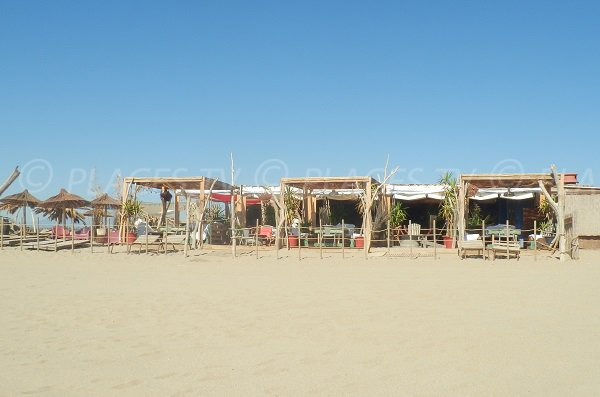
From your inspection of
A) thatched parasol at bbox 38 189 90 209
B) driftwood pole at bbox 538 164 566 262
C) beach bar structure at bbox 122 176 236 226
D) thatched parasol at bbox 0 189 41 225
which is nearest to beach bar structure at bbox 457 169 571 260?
driftwood pole at bbox 538 164 566 262

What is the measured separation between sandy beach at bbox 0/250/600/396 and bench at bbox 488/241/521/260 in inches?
111

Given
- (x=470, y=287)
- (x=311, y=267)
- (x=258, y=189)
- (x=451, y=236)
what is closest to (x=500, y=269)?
(x=470, y=287)

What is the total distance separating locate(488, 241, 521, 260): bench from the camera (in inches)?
530

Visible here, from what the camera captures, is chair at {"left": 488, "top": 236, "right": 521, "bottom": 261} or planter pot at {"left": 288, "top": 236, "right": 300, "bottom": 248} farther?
planter pot at {"left": 288, "top": 236, "right": 300, "bottom": 248}

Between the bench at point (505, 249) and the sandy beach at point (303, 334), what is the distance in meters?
2.81

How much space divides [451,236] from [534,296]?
945cm

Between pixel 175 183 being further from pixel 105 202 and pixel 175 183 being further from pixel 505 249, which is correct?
pixel 505 249

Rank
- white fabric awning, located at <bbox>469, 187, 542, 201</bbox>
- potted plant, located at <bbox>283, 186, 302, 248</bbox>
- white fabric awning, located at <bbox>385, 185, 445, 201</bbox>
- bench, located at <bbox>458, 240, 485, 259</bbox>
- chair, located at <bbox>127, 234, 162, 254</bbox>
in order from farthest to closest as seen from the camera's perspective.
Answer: white fabric awning, located at <bbox>385, 185, 445, 201</bbox>, white fabric awning, located at <bbox>469, 187, 542, 201</bbox>, potted plant, located at <bbox>283, 186, 302, 248</bbox>, chair, located at <bbox>127, 234, 162, 254</bbox>, bench, located at <bbox>458, 240, 485, 259</bbox>

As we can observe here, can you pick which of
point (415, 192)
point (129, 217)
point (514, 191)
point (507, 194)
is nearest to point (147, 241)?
point (129, 217)

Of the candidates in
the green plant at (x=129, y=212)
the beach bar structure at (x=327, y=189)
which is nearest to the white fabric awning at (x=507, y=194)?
the beach bar structure at (x=327, y=189)

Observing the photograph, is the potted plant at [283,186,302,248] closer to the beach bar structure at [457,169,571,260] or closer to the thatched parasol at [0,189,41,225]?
the beach bar structure at [457,169,571,260]

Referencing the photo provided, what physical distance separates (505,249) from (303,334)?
9.09 m

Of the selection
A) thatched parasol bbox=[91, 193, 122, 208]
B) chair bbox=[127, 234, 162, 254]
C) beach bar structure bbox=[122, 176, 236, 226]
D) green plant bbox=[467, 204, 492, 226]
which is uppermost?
beach bar structure bbox=[122, 176, 236, 226]

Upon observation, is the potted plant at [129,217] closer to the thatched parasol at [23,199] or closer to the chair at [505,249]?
the thatched parasol at [23,199]
